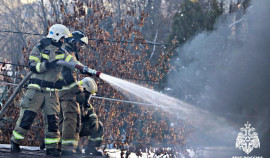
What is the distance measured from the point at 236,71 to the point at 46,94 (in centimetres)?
467

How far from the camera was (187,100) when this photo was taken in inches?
464

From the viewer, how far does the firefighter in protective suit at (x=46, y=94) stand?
6.66 metres

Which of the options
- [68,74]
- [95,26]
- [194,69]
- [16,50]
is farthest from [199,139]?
[16,50]

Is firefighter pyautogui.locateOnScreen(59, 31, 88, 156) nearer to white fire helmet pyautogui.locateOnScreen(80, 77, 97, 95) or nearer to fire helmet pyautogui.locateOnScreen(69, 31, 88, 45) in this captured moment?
white fire helmet pyautogui.locateOnScreen(80, 77, 97, 95)

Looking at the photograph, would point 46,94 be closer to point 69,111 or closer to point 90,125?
point 69,111

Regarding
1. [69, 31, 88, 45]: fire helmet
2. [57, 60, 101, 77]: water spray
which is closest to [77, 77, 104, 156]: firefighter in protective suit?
[69, 31, 88, 45]: fire helmet

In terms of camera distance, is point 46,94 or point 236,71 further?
point 236,71

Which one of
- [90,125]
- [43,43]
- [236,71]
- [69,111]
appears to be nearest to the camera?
[43,43]

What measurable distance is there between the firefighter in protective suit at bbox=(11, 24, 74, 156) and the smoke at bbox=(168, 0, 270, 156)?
4.10 m

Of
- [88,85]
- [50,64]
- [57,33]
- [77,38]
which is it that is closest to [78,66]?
[50,64]

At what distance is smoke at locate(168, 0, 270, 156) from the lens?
9250 mm

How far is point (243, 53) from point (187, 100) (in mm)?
2431

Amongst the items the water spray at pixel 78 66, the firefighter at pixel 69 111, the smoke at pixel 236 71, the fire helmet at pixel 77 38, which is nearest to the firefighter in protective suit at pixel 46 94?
the water spray at pixel 78 66

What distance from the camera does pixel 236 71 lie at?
9938 millimetres
